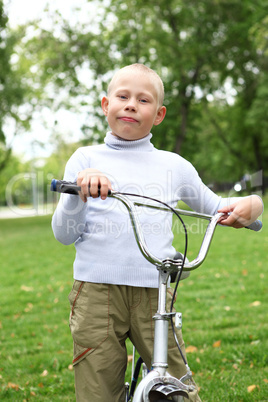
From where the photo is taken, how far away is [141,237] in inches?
73.1

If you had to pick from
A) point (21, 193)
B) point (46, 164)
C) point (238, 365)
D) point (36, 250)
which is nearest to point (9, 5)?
point (36, 250)

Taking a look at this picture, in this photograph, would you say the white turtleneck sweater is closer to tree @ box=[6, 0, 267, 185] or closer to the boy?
the boy

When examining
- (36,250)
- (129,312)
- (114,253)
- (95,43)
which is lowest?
(36,250)

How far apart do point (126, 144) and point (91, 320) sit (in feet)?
2.80

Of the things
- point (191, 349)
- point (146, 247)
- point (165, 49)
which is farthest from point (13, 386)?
point (165, 49)

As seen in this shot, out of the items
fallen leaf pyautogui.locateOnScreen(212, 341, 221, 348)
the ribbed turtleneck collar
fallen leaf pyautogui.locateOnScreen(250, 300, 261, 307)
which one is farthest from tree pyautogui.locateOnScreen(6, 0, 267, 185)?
the ribbed turtleneck collar

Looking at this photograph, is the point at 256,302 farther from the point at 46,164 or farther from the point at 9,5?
the point at 46,164

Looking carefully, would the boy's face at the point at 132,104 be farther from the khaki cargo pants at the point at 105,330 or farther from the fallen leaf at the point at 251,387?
the fallen leaf at the point at 251,387

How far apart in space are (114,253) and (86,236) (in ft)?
0.55

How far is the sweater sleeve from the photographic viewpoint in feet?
6.90

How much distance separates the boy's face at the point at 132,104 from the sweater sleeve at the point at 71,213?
248 millimetres

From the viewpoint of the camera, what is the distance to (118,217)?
2.21 m

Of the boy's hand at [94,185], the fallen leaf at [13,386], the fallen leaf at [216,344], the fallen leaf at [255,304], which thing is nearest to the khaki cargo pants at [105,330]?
the boy's hand at [94,185]

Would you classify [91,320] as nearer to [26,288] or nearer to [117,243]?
[117,243]
